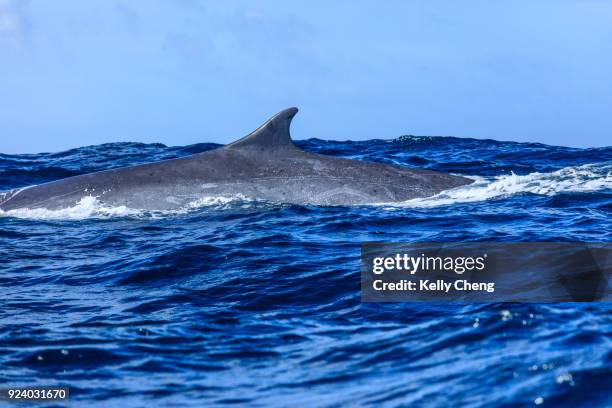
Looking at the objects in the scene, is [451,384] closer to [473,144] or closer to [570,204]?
[570,204]

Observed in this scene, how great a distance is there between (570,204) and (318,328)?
10.4 metres

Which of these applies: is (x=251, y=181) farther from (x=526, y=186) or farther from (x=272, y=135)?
(x=526, y=186)

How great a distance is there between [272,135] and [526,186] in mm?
6514

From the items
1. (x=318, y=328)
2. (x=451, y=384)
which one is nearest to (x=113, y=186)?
(x=318, y=328)

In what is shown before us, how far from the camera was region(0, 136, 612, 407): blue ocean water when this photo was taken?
27.4 feet

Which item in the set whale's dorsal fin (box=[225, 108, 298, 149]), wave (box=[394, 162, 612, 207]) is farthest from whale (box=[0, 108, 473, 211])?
wave (box=[394, 162, 612, 207])

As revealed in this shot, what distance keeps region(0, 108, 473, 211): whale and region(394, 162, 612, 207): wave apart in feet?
1.59

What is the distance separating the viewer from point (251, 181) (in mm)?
18359

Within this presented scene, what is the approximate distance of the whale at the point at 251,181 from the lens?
18.3 metres

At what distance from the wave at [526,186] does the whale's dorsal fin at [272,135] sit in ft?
9.05
